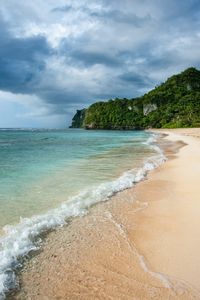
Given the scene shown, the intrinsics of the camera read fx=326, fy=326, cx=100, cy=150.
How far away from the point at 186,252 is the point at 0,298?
301 cm

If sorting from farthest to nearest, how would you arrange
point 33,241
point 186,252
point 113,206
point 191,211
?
point 113,206
point 191,211
point 33,241
point 186,252

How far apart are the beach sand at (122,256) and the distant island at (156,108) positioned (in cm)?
11585

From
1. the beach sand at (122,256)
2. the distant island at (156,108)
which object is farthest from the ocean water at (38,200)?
the distant island at (156,108)

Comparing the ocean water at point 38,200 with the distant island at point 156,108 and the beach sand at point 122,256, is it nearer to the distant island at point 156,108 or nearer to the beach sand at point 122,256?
the beach sand at point 122,256

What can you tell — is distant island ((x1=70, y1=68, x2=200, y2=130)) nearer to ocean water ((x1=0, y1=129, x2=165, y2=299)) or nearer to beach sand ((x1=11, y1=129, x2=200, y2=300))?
ocean water ((x1=0, y1=129, x2=165, y2=299))

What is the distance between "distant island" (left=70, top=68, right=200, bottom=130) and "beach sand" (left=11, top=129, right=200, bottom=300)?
116 m

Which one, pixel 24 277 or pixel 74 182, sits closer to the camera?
pixel 24 277

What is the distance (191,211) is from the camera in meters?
7.92

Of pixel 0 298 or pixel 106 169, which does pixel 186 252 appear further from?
pixel 106 169

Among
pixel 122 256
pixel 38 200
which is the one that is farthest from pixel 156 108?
pixel 122 256

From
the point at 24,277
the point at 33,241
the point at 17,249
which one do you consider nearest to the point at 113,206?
the point at 33,241

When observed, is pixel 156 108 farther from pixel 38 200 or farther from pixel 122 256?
pixel 122 256

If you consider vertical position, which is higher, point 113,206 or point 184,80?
point 184,80

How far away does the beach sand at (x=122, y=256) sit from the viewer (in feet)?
14.2
